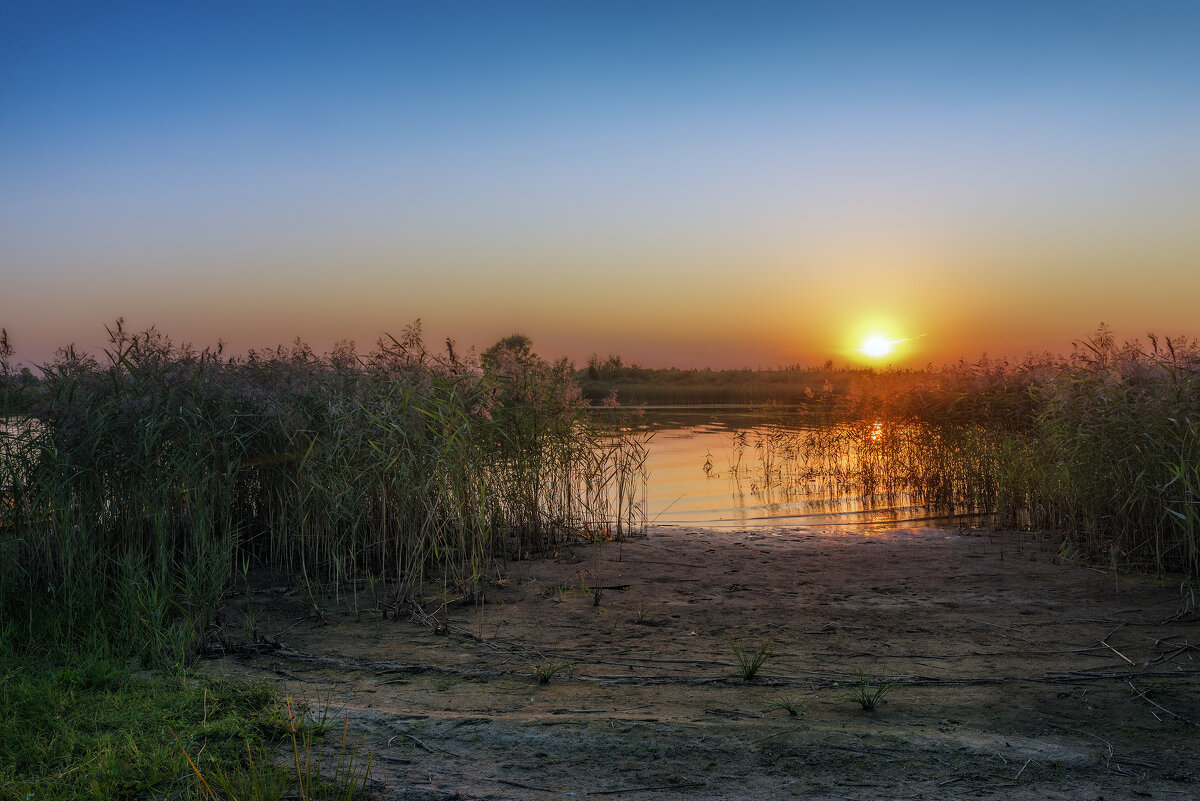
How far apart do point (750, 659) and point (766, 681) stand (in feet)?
1.60

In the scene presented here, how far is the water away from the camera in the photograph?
481 inches

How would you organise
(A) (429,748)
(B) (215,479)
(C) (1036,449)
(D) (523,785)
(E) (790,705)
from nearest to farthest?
(D) (523,785), (A) (429,748), (E) (790,705), (B) (215,479), (C) (1036,449)

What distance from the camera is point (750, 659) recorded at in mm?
5223

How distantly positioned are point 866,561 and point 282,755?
6.72 m

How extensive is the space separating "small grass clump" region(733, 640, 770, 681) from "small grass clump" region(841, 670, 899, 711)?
0.54 m

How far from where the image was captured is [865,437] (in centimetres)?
1554

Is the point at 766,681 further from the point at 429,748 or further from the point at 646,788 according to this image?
the point at 429,748

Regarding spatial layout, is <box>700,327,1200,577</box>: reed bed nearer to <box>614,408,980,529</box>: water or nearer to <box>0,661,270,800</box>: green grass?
<box>614,408,980,529</box>: water

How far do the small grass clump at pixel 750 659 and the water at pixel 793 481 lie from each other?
589 centimetres

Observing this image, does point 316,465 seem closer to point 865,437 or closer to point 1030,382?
point 1030,382

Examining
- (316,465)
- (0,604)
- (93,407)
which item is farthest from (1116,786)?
(93,407)

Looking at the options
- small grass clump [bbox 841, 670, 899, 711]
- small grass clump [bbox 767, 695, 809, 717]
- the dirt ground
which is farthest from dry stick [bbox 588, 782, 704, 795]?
small grass clump [bbox 841, 670, 899, 711]

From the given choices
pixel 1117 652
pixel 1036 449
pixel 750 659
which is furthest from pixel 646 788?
pixel 1036 449

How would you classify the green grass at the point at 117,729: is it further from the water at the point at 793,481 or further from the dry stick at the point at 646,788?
the water at the point at 793,481
